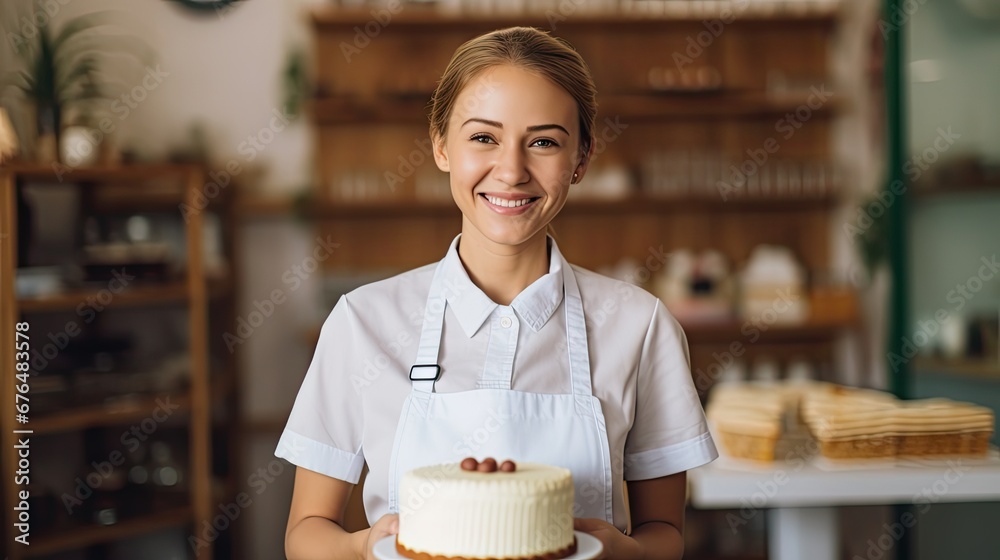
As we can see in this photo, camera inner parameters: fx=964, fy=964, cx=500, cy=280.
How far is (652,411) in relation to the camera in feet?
4.50

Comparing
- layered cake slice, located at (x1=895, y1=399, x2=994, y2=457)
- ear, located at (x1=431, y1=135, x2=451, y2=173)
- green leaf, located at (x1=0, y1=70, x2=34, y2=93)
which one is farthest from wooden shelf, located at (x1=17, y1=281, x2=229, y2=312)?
layered cake slice, located at (x1=895, y1=399, x2=994, y2=457)

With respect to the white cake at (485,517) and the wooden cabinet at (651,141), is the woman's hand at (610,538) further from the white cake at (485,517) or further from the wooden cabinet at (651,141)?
the wooden cabinet at (651,141)

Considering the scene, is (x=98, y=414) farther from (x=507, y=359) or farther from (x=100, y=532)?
(x=507, y=359)

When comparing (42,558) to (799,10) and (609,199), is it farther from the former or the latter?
(799,10)

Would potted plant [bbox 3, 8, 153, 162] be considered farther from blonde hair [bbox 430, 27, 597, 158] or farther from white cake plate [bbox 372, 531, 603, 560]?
white cake plate [bbox 372, 531, 603, 560]

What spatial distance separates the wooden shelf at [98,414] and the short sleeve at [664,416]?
260cm

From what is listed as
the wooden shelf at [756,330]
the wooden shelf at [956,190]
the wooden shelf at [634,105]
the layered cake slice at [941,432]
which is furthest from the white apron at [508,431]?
the wooden shelf at [634,105]

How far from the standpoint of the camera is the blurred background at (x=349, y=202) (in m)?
3.89

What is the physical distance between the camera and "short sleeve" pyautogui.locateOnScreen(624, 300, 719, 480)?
1.36 meters

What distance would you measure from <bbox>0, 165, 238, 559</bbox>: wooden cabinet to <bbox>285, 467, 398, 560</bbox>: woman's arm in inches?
86.8

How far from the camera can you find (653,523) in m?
1.36

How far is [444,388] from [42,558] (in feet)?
9.34

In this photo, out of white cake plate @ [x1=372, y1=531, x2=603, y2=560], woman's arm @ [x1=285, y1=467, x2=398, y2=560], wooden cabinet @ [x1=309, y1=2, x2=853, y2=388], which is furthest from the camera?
wooden cabinet @ [x1=309, y1=2, x2=853, y2=388]

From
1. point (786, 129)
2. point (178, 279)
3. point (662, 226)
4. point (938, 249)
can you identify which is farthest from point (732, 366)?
point (178, 279)
